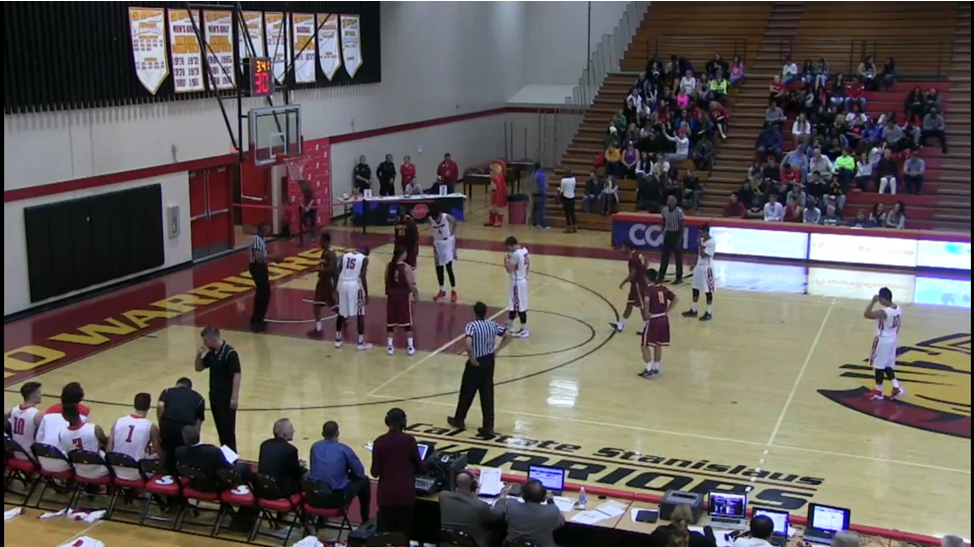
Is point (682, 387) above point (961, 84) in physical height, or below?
below

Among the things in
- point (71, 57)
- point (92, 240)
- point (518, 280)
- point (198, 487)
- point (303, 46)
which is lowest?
point (198, 487)

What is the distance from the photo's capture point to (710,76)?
31.3 meters

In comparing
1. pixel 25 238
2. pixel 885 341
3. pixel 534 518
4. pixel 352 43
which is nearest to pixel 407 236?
pixel 25 238

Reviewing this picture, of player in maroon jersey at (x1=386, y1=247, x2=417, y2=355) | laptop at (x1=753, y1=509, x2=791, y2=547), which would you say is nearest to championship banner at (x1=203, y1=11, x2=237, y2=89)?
player in maroon jersey at (x1=386, y1=247, x2=417, y2=355)

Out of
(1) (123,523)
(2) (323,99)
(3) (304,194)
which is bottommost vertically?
(1) (123,523)

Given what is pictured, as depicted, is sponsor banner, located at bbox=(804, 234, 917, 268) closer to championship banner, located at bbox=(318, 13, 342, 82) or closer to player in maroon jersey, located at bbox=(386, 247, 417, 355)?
player in maroon jersey, located at bbox=(386, 247, 417, 355)

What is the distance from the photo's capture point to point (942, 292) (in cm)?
2031

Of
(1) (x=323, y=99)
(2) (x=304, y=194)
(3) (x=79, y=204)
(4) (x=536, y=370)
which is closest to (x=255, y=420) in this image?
(4) (x=536, y=370)

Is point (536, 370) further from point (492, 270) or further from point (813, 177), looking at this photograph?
point (813, 177)

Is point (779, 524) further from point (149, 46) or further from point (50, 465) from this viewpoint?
point (149, 46)

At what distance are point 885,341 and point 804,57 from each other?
803 inches

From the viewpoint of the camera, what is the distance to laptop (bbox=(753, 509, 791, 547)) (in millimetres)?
8125

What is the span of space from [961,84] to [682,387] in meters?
19.4

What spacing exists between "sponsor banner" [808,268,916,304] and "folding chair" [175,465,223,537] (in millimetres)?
13388
